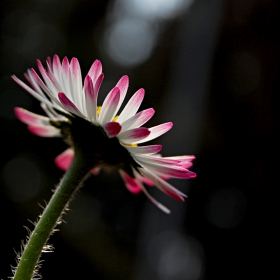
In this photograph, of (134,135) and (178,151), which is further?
(178,151)

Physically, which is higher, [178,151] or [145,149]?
[178,151]

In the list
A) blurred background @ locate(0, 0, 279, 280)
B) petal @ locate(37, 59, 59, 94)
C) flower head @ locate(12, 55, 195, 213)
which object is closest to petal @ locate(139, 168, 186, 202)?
flower head @ locate(12, 55, 195, 213)

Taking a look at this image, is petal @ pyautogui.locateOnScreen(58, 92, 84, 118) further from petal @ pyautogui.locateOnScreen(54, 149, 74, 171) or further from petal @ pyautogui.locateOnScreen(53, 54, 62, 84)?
petal @ pyautogui.locateOnScreen(54, 149, 74, 171)

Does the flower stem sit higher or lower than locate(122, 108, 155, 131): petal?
lower

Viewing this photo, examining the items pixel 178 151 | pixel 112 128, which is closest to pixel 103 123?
pixel 112 128

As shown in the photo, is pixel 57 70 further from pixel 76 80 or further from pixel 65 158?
pixel 65 158

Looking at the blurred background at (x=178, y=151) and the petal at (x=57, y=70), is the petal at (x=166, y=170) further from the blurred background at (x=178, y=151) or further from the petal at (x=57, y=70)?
the blurred background at (x=178, y=151)
